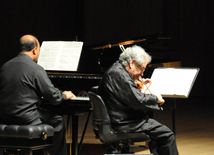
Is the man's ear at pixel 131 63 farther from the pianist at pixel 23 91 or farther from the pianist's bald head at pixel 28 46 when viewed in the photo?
the pianist's bald head at pixel 28 46

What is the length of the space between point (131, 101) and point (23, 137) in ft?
3.14

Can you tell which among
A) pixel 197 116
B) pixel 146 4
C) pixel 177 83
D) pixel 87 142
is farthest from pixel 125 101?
pixel 146 4

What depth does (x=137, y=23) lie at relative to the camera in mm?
11492

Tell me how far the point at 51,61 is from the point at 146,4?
23.2ft

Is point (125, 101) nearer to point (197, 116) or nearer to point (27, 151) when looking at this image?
point (27, 151)

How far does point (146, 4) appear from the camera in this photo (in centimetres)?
1147

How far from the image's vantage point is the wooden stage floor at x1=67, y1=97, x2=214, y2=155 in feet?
17.4

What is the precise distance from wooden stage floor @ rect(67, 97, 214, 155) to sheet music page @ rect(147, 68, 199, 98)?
122 cm

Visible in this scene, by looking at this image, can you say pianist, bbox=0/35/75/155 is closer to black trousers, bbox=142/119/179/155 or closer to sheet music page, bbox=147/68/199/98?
black trousers, bbox=142/119/179/155

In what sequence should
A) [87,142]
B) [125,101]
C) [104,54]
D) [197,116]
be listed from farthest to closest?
[197,116], [87,142], [104,54], [125,101]

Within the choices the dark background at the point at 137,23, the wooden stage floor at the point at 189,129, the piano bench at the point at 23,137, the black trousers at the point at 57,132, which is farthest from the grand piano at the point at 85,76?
the dark background at the point at 137,23

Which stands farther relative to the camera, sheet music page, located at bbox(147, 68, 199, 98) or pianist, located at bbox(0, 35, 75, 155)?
sheet music page, located at bbox(147, 68, 199, 98)

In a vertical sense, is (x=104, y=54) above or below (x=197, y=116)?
above

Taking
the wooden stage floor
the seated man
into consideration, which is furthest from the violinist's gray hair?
the wooden stage floor
